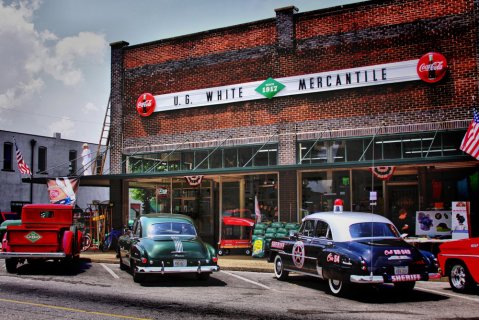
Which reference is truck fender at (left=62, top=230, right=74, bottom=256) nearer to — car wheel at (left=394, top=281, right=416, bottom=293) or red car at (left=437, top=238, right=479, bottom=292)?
car wheel at (left=394, top=281, right=416, bottom=293)

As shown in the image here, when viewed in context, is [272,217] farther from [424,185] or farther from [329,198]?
[424,185]

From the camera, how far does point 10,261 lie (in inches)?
637

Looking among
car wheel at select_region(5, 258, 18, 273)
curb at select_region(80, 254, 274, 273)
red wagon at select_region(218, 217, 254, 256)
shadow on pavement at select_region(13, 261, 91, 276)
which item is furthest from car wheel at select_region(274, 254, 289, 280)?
car wheel at select_region(5, 258, 18, 273)

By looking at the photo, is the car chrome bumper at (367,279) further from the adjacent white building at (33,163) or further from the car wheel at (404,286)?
the adjacent white building at (33,163)

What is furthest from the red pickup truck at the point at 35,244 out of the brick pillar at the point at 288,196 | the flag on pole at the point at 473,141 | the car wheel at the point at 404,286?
the flag on pole at the point at 473,141

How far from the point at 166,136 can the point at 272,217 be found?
6354mm

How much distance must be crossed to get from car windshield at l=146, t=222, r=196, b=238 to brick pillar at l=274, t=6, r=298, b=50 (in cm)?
1026

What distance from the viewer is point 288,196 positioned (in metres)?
21.2

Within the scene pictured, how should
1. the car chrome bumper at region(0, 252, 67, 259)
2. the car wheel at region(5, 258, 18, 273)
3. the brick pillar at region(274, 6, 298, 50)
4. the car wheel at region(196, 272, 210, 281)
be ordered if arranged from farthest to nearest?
the brick pillar at region(274, 6, 298, 50) → the car wheel at region(5, 258, 18, 273) → the car chrome bumper at region(0, 252, 67, 259) → the car wheel at region(196, 272, 210, 281)

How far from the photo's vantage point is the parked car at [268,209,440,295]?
11.1 meters

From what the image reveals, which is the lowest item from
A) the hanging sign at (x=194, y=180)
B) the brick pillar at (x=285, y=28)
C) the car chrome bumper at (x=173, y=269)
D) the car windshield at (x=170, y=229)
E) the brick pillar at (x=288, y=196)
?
the car chrome bumper at (x=173, y=269)

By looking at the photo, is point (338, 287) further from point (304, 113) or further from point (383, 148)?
point (304, 113)

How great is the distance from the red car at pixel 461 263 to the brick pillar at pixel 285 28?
11739mm

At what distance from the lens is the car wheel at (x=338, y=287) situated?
11.6 metres
